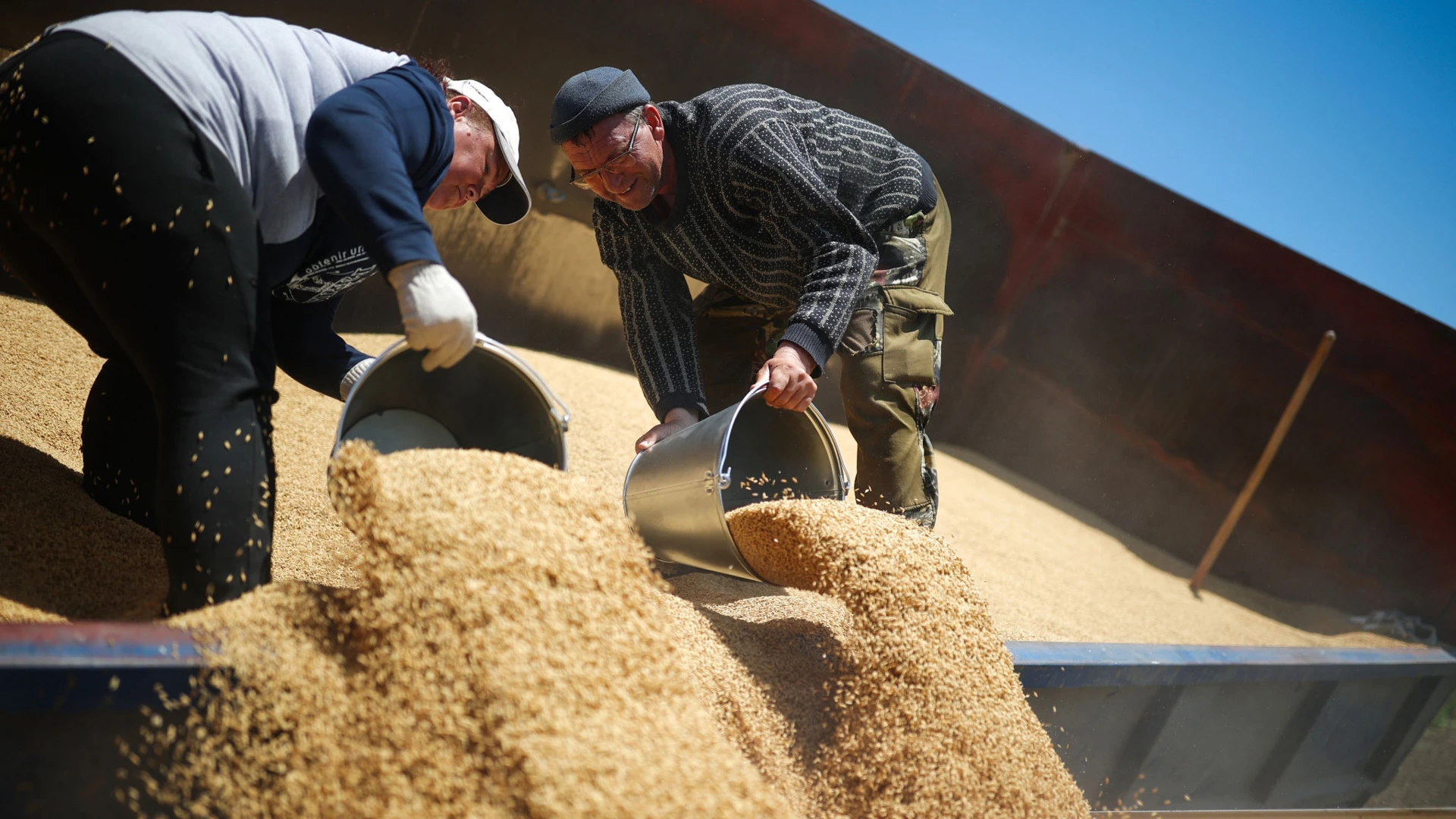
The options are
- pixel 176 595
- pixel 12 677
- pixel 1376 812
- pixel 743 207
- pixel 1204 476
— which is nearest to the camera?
pixel 12 677

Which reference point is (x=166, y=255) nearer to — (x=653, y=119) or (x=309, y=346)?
(x=309, y=346)

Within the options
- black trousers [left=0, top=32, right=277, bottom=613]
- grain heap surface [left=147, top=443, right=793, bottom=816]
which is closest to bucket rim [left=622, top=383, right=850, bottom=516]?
grain heap surface [left=147, top=443, right=793, bottom=816]

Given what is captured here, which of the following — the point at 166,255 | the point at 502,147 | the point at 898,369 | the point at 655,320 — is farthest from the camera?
the point at 655,320

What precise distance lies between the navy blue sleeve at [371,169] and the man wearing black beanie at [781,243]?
27.9 inches

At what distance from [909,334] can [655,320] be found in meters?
0.65

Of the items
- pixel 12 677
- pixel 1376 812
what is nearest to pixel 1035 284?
pixel 1376 812

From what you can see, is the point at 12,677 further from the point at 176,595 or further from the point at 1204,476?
the point at 1204,476

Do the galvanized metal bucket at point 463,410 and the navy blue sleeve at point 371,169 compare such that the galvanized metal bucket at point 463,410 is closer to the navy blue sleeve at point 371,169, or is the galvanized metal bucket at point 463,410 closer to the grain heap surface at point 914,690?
the navy blue sleeve at point 371,169

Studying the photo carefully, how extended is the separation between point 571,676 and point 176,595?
0.57 m

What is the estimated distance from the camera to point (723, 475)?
173 cm

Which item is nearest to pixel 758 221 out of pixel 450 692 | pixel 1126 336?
pixel 450 692

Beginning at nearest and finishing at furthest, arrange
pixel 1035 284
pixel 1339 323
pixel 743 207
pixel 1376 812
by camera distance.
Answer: pixel 743 207 < pixel 1376 812 < pixel 1339 323 < pixel 1035 284

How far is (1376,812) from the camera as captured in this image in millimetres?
2877

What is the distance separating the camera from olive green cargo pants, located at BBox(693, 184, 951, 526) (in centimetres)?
220
